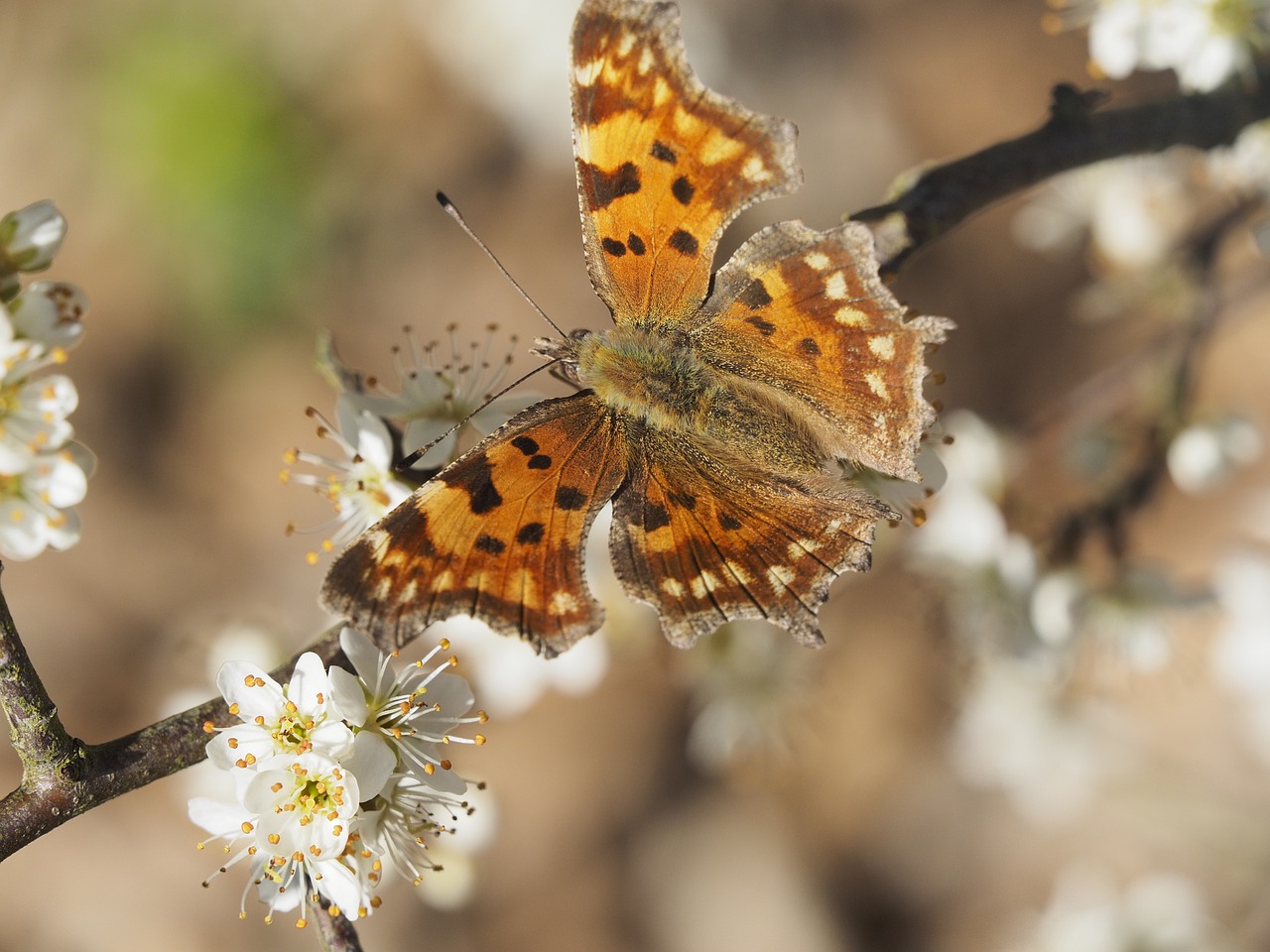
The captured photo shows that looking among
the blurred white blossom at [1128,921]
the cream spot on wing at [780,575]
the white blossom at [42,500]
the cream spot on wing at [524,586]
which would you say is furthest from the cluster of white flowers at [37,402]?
the blurred white blossom at [1128,921]

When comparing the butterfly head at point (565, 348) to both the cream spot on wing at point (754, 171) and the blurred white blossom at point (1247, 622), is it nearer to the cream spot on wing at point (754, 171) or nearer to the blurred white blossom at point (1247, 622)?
the cream spot on wing at point (754, 171)

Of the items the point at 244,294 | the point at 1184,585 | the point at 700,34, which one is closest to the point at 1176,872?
the point at 1184,585

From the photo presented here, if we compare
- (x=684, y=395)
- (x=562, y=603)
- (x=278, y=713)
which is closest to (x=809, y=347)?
(x=684, y=395)

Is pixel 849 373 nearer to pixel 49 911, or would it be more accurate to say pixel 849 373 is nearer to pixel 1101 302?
→ pixel 1101 302

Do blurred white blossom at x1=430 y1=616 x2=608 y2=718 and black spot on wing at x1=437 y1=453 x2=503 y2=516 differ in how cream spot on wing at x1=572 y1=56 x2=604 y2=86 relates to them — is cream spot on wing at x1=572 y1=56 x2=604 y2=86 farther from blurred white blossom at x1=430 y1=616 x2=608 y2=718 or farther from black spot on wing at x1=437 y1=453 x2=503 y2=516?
blurred white blossom at x1=430 y1=616 x2=608 y2=718

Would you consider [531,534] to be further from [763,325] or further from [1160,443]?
[1160,443]

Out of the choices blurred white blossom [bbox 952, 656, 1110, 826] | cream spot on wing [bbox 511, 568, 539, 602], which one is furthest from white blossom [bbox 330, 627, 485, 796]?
blurred white blossom [bbox 952, 656, 1110, 826]
